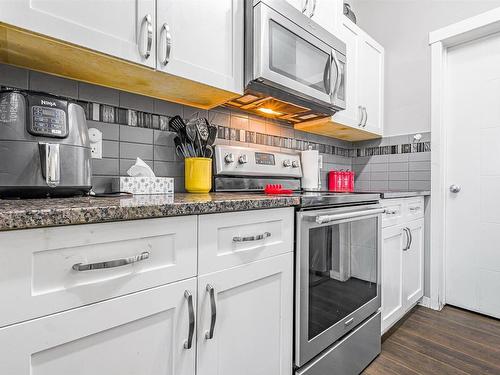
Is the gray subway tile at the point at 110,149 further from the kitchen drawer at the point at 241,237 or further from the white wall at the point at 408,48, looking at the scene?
the white wall at the point at 408,48

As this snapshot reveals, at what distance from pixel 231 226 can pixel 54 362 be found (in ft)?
1.65

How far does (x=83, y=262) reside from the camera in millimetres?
576

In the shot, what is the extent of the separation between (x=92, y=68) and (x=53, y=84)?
0.19 metres

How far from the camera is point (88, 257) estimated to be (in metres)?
0.58

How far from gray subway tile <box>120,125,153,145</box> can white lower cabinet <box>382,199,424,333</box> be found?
4.49 ft

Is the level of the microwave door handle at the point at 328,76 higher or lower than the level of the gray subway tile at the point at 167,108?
higher

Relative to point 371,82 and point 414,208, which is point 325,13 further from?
point 414,208

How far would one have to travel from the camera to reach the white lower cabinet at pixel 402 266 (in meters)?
1.61

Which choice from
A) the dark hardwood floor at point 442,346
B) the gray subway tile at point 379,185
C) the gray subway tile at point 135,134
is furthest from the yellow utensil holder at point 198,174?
the gray subway tile at point 379,185

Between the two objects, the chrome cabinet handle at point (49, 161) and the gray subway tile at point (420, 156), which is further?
the gray subway tile at point (420, 156)

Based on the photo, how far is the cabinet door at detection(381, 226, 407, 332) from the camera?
159 cm

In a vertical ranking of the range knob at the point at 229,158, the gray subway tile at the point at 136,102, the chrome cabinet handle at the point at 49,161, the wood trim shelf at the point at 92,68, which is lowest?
the chrome cabinet handle at the point at 49,161

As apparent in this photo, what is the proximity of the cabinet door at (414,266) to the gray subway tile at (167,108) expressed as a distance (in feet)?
5.28

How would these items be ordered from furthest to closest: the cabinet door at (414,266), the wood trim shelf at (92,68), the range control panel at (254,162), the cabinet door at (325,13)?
1. the cabinet door at (414,266)
2. the cabinet door at (325,13)
3. the range control panel at (254,162)
4. the wood trim shelf at (92,68)
